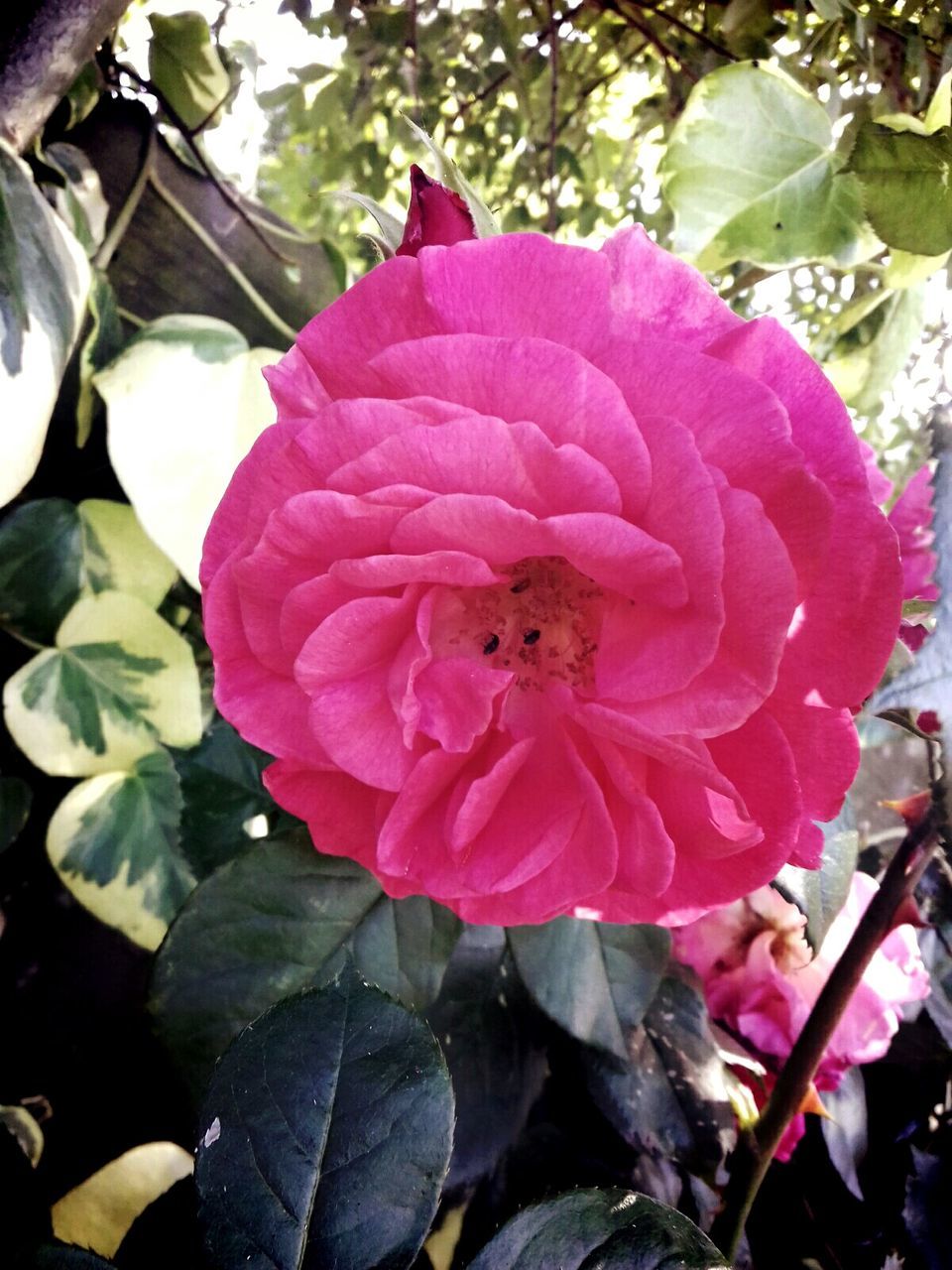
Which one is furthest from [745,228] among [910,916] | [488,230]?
[910,916]

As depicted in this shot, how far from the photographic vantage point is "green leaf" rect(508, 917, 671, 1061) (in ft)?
1.30

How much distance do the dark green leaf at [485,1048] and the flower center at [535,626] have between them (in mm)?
219

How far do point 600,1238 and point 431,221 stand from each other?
31 cm

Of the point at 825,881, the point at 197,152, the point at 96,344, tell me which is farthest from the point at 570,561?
the point at 197,152

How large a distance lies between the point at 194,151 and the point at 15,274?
28 cm

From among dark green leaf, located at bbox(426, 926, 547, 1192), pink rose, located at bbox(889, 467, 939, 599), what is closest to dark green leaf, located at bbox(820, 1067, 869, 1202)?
dark green leaf, located at bbox(426, 926, 547, 1192)

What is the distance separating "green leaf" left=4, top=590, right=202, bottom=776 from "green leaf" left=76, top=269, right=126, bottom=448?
0.41ft

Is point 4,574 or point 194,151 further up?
point 194,151

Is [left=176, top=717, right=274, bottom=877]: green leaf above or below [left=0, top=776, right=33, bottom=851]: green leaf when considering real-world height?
above

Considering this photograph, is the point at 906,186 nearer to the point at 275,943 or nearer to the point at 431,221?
the point at 431,221

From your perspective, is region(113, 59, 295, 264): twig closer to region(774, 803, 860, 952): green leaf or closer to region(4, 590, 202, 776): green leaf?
region(4, 590, 202, 776): green leaf

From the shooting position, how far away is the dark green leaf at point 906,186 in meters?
0.35

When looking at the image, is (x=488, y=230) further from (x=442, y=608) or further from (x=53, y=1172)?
(x=53, y=1172)

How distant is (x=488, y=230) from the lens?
292 mm
